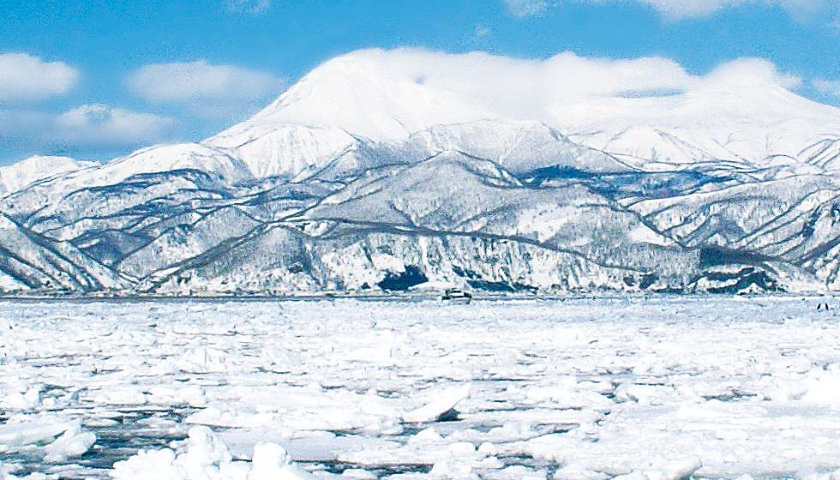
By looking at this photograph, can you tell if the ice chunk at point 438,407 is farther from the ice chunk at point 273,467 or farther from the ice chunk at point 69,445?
the ice chunk at point 273,467

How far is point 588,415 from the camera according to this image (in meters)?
26.8

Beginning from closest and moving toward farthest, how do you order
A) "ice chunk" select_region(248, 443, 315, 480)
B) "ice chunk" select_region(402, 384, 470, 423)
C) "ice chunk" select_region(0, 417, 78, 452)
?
"ice chunk" select_region(248, 443, 315, 480) → "ice chunk" select_region(0, 417, 78, 452) → "ice chunk" select_region(402, 384, 470, 423)

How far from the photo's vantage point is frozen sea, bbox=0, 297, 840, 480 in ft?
65.8

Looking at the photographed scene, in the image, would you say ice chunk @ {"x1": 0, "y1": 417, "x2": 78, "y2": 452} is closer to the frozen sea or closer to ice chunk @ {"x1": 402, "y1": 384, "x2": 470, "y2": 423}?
the frozen sea

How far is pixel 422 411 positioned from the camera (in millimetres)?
26297

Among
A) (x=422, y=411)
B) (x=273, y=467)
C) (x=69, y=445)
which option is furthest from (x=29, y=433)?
(x=422, y=411)

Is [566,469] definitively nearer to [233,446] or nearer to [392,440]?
[392,440]

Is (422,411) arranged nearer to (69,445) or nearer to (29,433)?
(69,445)

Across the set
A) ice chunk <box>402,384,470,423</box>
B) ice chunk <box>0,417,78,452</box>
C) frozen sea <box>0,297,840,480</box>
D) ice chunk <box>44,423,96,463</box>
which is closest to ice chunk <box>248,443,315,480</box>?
frozen sea <box>0,297,840,480</box>

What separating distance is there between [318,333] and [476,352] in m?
17.5

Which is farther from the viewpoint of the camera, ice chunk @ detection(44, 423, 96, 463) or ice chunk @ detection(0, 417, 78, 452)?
ice chunk @ detection(0, 417, 78, 452)

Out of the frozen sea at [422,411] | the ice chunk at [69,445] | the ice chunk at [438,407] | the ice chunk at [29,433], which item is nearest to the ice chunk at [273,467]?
the frozen sea at [422,411]

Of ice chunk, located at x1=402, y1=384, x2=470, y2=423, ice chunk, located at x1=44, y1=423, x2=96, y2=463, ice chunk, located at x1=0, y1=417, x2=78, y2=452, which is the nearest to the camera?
ice chunk, located at x1=44, y1=423, x2=96, y2=463

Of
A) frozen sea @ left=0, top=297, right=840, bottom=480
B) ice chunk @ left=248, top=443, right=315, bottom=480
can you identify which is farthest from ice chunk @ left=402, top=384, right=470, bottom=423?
ice chunk @ left=248, top=443, right=315, bottom=480
